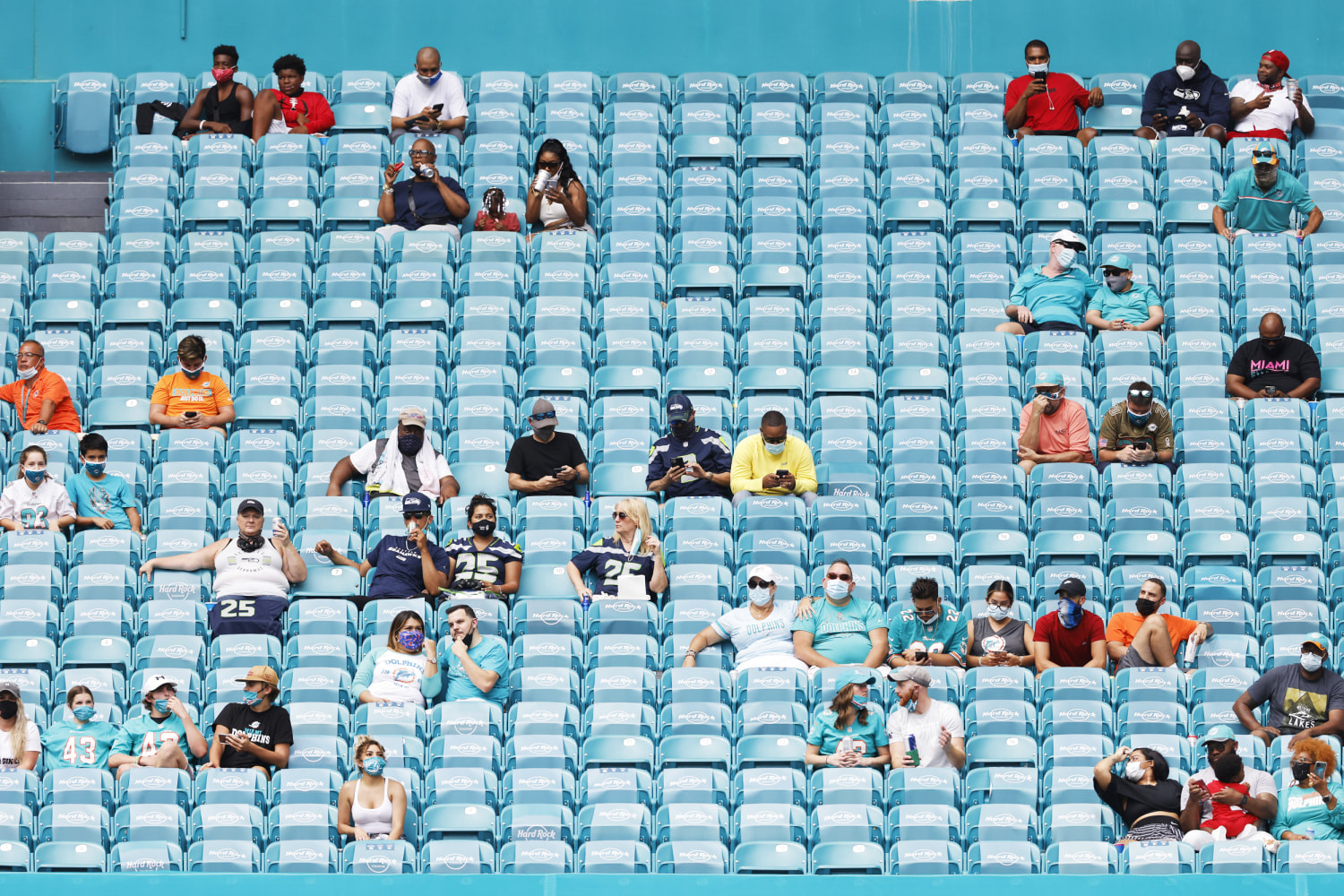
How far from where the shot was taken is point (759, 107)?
14258 millimetres

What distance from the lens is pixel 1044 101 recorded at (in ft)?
46.6

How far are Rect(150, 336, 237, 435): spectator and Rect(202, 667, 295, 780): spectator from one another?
99.6 inches

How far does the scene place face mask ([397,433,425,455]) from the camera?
37.9ft

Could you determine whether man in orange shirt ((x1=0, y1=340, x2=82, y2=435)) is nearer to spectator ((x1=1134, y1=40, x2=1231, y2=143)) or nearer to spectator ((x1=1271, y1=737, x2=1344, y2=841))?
spectator ((x1=1271, y1=737, x2=1344, y2=841))

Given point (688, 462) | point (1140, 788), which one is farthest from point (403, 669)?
point (1140, 788)

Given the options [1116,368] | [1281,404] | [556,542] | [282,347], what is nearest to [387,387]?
[282,347]

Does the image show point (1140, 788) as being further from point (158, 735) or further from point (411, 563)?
point (158, 735)

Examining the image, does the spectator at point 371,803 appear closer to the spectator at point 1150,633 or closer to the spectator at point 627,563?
the spectator at point 627,563

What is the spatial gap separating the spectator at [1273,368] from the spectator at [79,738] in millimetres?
6865

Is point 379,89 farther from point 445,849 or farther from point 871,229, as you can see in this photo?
point 445,849

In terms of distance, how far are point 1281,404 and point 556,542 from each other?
175 inches

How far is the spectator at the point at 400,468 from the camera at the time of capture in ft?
38.0

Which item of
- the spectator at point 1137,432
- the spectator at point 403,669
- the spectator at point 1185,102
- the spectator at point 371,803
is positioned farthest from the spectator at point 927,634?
the spectator at point 1185,102

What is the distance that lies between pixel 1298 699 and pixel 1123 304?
3.47m
